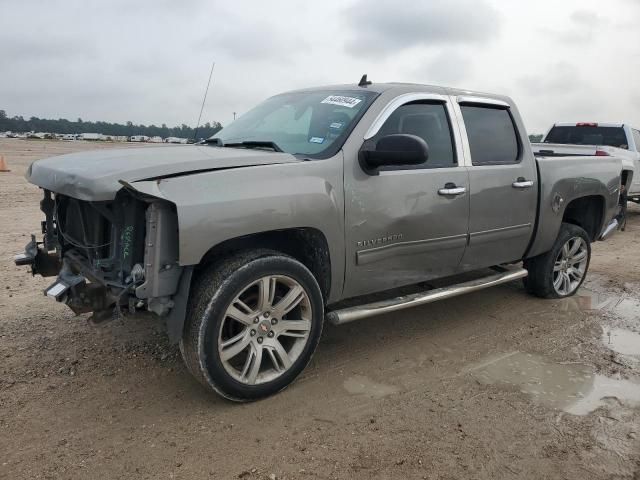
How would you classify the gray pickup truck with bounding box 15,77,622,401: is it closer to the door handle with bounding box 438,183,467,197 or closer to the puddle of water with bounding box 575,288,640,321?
the door handle with bounding box 438,183,467,197

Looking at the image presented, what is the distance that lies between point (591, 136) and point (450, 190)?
850 cm

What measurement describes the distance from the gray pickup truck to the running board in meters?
0.01

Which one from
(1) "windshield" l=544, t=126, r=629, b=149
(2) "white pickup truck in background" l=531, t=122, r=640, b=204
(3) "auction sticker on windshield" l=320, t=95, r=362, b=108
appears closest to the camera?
(3) "auction sticker on windshield" l=320, t=95, r=362, b=108

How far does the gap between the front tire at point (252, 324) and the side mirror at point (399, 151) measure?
85 cm

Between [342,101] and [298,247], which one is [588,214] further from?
[298,247]

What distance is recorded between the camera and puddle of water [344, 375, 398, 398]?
325 cm

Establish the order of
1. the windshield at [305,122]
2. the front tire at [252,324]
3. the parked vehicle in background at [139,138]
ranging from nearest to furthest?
the front tire at [252,324] < the windshield at [305,122] < the parked vehicle in background at [139,138]

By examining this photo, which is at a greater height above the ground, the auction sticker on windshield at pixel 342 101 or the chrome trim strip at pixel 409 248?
the auction sticker on windshield at pixel 342 101

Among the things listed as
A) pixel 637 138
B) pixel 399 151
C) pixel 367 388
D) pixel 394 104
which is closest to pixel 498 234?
pixel 394 104

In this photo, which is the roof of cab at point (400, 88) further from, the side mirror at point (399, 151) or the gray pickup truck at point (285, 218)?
the side mirror at point (399, 151)

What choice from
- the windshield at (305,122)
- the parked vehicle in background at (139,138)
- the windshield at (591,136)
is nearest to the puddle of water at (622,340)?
the windshield at (305,122)

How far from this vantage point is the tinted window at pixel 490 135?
4219 mm

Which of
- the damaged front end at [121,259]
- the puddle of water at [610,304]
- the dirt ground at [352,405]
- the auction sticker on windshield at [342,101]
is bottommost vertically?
the dirt ground at [352,405]

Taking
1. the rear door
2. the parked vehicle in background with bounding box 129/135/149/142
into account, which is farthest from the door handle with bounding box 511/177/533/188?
the parked vehicle in background with bounding box 129/135/149/142
